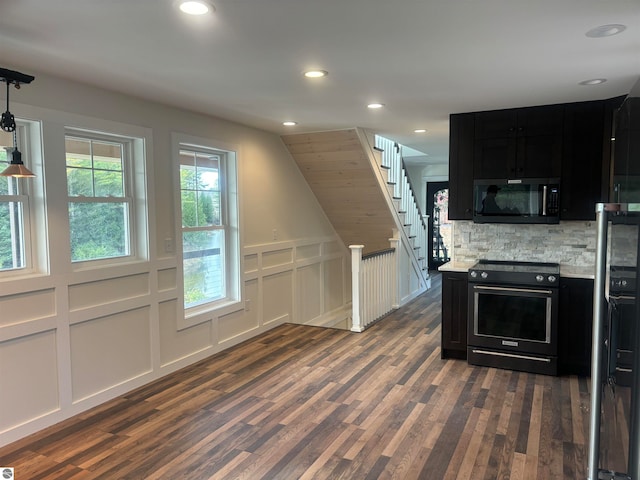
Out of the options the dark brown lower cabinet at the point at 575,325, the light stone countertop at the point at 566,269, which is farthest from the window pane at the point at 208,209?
the dark brown lower cabinet at the point at 575,325

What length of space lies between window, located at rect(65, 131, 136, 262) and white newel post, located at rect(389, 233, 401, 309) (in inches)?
144

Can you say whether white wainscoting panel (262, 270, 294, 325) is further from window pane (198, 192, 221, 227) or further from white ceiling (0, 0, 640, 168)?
white ceiling (0, 0, 640, 168)

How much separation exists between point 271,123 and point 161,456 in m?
3.28

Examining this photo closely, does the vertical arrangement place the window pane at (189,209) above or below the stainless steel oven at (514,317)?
above

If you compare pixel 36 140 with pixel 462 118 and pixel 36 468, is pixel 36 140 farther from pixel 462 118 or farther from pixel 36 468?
pixel 462 118

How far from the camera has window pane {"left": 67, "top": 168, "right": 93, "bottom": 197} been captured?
333cm

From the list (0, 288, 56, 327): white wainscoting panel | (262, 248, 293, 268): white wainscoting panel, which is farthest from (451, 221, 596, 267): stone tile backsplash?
(0, 288, 56, 327): white wainscoting panel

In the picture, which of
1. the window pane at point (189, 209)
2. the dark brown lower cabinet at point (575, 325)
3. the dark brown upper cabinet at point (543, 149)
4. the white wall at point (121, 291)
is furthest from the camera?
the window pane at point (189, 209)

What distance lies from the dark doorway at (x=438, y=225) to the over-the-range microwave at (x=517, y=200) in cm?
585

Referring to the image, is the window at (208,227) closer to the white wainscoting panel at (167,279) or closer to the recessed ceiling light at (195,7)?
the white wainscoting panel at (167,279)

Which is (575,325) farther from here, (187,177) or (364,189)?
(187,177)

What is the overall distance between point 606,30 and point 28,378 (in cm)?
397

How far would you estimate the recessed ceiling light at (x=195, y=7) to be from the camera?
Result: 1948 millimetres

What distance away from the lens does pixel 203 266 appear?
4.59 m
